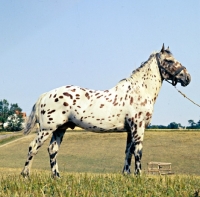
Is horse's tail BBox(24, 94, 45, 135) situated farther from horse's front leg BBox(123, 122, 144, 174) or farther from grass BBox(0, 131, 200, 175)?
grass BBox(0, 131, 200, 175)

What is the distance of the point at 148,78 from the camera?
37.6 ft

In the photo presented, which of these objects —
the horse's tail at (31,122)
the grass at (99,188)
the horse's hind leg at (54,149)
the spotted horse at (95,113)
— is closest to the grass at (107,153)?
the horse's tail at (31,122)

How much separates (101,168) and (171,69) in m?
22.6

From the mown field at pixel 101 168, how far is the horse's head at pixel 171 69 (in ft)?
7.19

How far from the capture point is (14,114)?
133 metres

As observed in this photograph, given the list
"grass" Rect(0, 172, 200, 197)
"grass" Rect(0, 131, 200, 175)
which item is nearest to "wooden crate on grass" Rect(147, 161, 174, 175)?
"grass" Rect(0, 131, 200, 175)

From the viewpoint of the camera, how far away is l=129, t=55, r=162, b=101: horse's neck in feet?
37.1

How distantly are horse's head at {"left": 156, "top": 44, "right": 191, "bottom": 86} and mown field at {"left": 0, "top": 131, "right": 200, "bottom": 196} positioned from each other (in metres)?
2.19

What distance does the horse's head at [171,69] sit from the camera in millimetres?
11461

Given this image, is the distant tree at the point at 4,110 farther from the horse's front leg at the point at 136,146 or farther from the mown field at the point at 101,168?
the horse's front leg at the point at 136,146

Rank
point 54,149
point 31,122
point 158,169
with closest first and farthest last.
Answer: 1. point 54,149
2. point 31,122
3. point 158,169

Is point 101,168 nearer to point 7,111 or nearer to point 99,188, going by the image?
point 99,188

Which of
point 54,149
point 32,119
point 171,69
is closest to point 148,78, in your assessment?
point 171,69

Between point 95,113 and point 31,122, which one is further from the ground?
point 95,113
